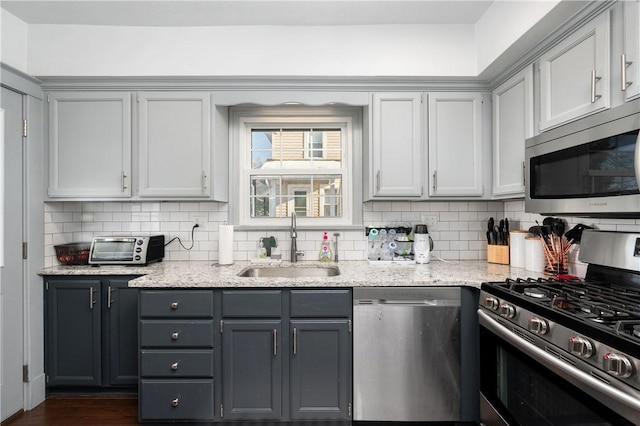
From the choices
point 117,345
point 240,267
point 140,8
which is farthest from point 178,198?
point 140,8

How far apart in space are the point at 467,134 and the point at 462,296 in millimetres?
1209

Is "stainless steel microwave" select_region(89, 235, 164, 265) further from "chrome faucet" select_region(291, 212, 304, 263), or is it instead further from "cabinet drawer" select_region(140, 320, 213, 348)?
"chrome faucet" select_region(291, 212, 304, 263)

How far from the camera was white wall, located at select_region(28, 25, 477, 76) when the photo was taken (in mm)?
2391

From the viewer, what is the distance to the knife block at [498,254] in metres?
2.50

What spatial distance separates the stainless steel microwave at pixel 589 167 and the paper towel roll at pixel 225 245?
78.1 inches

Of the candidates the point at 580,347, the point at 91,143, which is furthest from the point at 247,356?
the point at 91,143

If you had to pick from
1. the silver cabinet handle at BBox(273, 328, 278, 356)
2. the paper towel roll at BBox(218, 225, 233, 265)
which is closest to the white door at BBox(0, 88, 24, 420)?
the paper towel roll at BBox(218, 225, 233, 265)

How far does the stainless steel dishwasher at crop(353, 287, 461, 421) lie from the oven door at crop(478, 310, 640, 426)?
0.62 feet

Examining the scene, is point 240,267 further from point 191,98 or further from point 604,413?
point 604,413

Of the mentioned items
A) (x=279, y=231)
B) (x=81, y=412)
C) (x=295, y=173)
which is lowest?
(x=81, y=412)

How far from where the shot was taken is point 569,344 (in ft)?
3.92

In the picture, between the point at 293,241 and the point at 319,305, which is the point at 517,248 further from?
the point at 293,241

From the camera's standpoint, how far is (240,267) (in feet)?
8.22

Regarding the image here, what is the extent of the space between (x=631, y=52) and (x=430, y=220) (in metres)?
1.61
